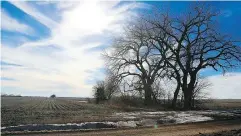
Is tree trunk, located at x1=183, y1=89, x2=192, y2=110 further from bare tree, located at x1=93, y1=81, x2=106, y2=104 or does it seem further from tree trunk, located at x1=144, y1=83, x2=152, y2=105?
bare tree, located at x1=93, y1=81, x2=106, y2=104

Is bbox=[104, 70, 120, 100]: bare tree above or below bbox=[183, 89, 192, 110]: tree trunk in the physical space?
above

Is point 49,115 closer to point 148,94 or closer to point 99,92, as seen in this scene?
point 148,94

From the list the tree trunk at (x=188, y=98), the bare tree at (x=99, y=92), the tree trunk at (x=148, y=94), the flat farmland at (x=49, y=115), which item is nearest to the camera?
the flat farmland at (x=49, y=115)

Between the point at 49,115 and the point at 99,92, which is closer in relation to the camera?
Result: the point at 49,115

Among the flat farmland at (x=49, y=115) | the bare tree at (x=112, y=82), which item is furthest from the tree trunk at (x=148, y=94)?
the flat farmland at (x=49, y=115)

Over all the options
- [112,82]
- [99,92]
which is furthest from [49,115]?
[99,92]

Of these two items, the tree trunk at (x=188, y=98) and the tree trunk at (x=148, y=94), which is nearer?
the tree trunk at (x=188, y=98)

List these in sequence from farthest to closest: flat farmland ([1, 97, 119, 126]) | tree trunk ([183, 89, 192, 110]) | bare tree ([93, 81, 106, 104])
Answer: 1. bare tree ([93, 81, 106, 104])
2. tree trunk ([183, 89, 192, 110])
3. flat farmland ([1, 97, 119, 126])

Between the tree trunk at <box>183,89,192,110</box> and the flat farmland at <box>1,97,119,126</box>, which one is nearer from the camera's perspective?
the flat farmland at <box>1,97,119,126</box>

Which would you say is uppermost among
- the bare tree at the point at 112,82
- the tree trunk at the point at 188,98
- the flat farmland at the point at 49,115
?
the bare tree at the point at 112,82

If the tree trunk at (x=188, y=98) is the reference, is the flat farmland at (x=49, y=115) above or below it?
below

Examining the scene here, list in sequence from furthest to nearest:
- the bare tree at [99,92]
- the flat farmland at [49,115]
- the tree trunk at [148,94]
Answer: the bare tree at [99,92] < the tree trunk at [148,94] < the flat farmland at [49,115]

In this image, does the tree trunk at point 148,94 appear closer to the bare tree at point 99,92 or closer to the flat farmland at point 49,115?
the flat farmland at point 49,115

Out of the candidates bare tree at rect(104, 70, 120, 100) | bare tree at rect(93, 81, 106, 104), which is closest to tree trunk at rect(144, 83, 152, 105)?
bare tree at rect(104, 70, 120, 100)
